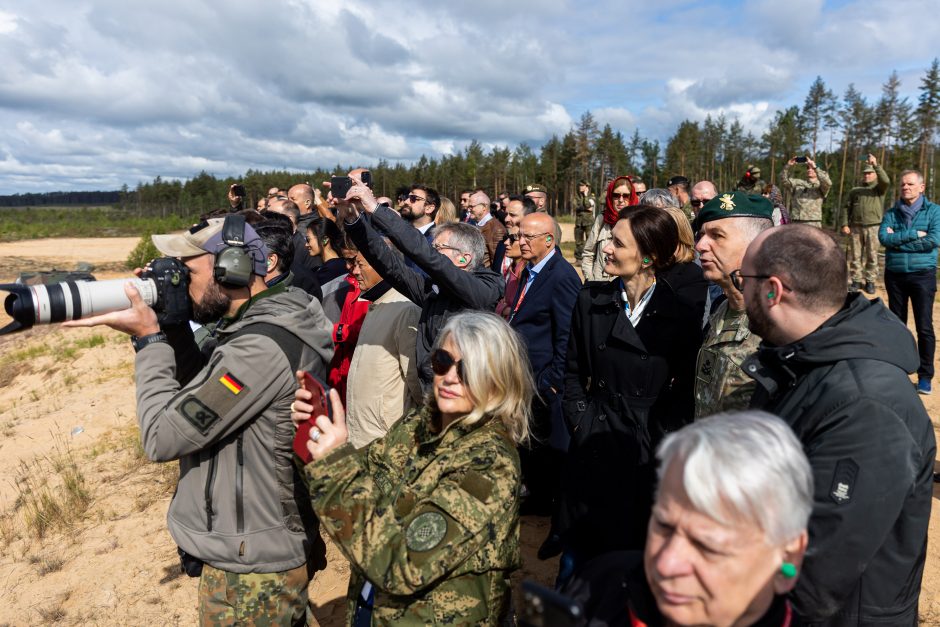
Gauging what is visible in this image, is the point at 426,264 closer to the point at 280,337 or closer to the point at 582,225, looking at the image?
the point at 280,337

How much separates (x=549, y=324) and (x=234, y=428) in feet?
7.93

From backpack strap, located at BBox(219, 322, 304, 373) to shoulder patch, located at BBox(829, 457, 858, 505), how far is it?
6.14ft

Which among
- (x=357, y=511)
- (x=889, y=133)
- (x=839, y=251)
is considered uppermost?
(x=889, y=133)

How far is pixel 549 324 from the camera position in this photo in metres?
4.21

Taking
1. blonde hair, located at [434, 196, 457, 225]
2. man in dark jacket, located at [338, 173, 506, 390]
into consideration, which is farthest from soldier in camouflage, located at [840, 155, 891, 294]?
man in dark jacket, located at [338, 173, 506, 390]

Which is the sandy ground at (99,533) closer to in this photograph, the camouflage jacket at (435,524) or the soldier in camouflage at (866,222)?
the camouflage jacket at (435,524)

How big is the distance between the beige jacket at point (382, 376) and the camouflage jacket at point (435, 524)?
160 centimetres

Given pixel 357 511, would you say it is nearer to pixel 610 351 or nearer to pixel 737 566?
pixel 737 566

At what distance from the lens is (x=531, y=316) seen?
422 cm

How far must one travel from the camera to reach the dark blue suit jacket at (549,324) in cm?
412

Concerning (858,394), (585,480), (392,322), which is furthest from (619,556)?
(392,322)

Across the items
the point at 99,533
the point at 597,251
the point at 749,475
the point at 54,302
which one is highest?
the point at 54,302

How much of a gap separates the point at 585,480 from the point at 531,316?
1.35m

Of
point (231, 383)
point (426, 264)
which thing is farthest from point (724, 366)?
point (231, 383)
